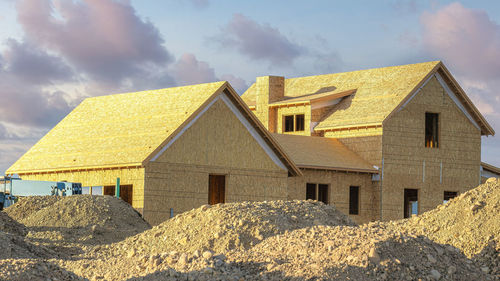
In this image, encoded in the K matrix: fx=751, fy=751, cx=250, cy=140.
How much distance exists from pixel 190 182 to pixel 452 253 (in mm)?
14364

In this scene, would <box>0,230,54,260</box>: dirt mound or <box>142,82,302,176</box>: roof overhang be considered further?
<box>142,82,302,176</box>: roof overhang

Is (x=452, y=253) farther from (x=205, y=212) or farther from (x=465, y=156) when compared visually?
(x=465, y=156)

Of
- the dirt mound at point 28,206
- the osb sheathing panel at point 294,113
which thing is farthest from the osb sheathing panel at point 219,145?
Answer: the osb sheathing panel at point 294,113

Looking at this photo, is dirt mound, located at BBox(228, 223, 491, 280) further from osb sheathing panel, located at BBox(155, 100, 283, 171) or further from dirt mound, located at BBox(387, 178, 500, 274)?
osb sheathing panel, located at BBox(155, 100, 283, 171)

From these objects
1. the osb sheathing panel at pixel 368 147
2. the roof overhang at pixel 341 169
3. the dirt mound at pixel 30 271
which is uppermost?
the osb sheathing panel at pixel 368 147

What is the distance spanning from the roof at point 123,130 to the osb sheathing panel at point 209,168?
0.53m

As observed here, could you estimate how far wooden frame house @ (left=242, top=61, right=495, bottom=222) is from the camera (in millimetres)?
33969

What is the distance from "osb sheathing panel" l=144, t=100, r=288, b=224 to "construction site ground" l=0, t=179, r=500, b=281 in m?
1.80

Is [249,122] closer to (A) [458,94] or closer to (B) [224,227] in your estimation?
(A) [458,94]

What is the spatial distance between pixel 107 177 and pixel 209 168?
3.89 meters

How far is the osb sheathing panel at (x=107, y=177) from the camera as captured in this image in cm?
2675

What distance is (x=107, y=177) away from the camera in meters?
28.5

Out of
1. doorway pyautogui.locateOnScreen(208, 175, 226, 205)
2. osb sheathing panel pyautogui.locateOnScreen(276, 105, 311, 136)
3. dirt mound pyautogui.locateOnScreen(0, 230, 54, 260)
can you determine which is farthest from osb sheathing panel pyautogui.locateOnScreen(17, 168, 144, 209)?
osb sheathing panel pyautogui.locateOnScreen(276, 105, 311, 136)

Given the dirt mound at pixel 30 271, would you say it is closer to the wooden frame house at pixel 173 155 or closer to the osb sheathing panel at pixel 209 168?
the wooden frame house at pixel 173 155
